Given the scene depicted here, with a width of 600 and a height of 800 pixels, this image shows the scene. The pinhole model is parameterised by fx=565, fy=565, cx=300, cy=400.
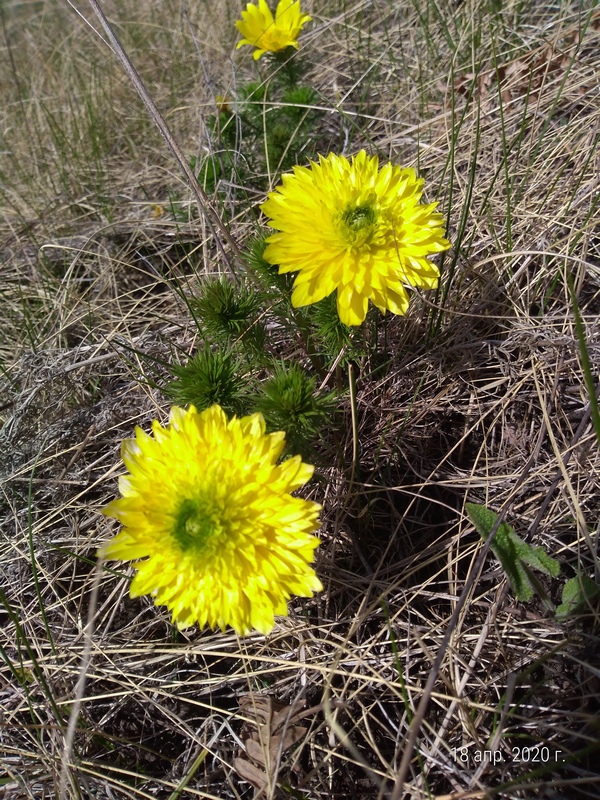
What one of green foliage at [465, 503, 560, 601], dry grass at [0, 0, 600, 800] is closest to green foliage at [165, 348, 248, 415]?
dry grass at [0, 0, 600, 800]

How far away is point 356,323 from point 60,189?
104 inches

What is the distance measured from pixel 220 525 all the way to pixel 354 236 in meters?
0.76

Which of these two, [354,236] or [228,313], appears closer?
[354,236]

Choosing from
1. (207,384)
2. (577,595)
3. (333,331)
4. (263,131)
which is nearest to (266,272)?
(333,331)

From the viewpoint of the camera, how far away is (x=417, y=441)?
1.80 meters

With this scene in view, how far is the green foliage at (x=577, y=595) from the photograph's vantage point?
4.22ft

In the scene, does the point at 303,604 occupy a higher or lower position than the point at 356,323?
lower

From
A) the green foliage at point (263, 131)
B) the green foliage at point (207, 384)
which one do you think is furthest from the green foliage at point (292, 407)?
the green foliage at point (263, 131)

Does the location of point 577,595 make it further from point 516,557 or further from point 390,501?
point 390,501

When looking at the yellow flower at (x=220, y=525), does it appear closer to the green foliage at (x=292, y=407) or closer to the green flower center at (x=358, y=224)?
the green foliage at (x=292, y=407)

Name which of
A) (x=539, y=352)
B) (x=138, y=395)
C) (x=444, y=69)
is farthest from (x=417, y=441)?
(x=444, y=69)

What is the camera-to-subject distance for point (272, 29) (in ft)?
8.33

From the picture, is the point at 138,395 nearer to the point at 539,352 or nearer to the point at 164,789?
the point at 164,789

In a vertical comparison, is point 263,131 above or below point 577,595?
above
